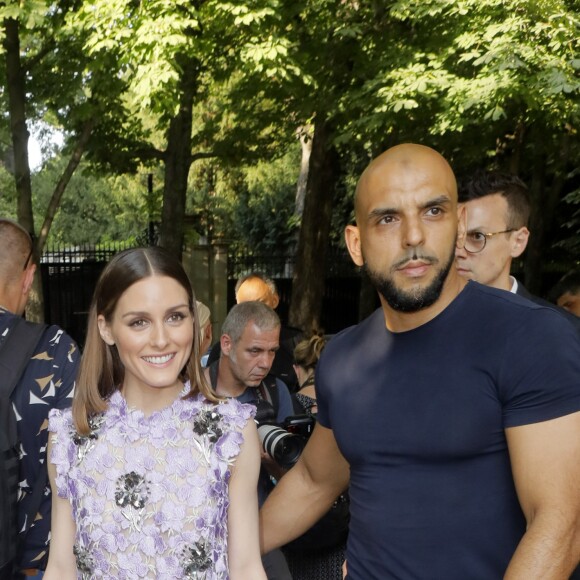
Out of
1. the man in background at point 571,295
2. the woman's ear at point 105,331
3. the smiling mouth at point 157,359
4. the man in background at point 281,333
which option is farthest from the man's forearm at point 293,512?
the man in background at point 571,295

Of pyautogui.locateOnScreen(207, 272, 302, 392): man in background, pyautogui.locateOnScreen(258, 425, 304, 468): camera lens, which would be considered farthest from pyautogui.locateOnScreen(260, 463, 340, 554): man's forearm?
pyautogui.locateOnScreen(207, 272, 302, 392): man in background

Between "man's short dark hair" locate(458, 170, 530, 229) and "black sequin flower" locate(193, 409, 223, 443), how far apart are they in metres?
1.78

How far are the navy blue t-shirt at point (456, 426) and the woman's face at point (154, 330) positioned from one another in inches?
→ 20.4

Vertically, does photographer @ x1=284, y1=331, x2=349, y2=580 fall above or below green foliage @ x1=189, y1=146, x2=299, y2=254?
below

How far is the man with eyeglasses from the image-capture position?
3.68m

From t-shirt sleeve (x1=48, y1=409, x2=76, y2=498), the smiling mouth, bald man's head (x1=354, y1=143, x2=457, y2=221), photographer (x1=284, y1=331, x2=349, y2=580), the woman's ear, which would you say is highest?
bald man's head (x1=354, y1=143, x2=457, y2=221)

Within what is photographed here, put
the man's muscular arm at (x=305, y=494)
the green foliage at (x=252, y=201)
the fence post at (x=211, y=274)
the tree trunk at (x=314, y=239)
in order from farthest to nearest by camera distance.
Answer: the green foliage at (x=252, y=201)
the fence post at (x=211, y=274)
the tree trunk at (x=314, y=239)
the man's muscular arm at (x=305, y=494)

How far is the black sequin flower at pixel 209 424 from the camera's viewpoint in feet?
8.23

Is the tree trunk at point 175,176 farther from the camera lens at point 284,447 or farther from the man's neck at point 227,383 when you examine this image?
the camera lens at point 284,447

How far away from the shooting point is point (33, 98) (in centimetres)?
1358

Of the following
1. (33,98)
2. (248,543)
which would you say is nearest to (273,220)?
(33,98)

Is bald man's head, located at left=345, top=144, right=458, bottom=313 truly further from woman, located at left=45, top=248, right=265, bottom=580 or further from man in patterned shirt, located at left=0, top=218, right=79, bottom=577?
man in patterned shirt, located at left=0, top=218, right=79, bottom=577

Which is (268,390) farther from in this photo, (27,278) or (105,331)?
(105,331)

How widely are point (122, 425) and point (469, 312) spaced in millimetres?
1020
